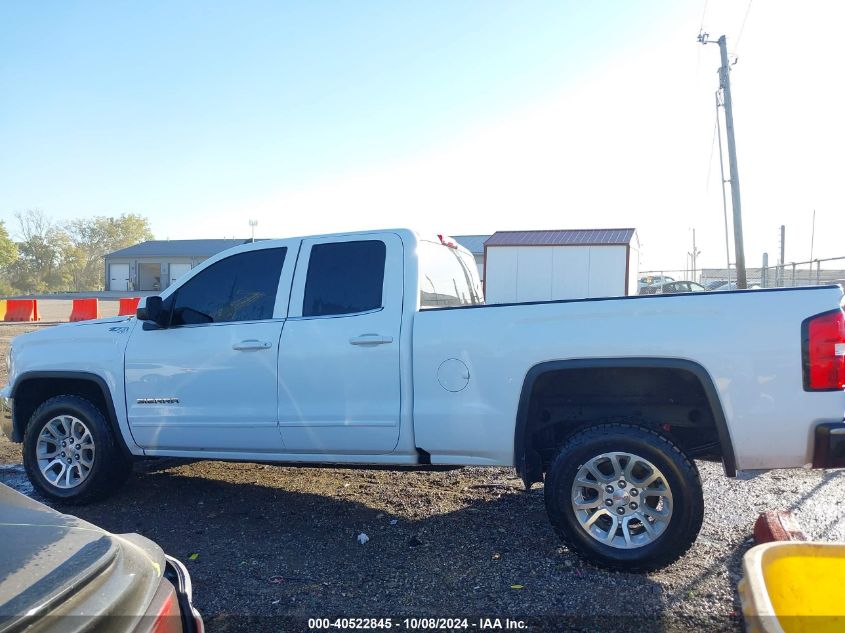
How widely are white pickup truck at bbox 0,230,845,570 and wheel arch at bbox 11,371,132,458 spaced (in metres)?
0.02

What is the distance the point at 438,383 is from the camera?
409cm

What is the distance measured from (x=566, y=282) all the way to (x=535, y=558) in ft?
60.6

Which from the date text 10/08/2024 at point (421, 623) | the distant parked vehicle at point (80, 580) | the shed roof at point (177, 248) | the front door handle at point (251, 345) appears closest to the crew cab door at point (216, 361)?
the front door handle at point (251, 345)

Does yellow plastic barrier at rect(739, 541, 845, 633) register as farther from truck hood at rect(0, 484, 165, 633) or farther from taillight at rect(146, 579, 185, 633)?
truck hood at rect(0, 484, 165, 633)

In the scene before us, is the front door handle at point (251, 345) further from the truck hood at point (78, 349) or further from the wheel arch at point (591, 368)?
the wheel arch at point (591, 368)

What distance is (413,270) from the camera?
4.49 m

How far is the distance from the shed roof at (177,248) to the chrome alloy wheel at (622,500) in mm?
59443

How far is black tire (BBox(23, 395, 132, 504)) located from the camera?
492 centimetres

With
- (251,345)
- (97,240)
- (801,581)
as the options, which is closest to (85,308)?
(251,345)

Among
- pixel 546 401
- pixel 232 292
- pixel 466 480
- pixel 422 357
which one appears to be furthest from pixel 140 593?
pixel 466 480

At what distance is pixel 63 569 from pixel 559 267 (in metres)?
20.9

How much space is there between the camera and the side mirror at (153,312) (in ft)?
15.4

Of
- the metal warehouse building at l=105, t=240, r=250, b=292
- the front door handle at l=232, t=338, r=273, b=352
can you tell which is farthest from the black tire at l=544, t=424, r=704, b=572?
the metal warehouse building at l=105, t=240, r=250, b=292

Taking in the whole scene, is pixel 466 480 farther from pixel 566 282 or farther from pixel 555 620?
pixel 566 282
